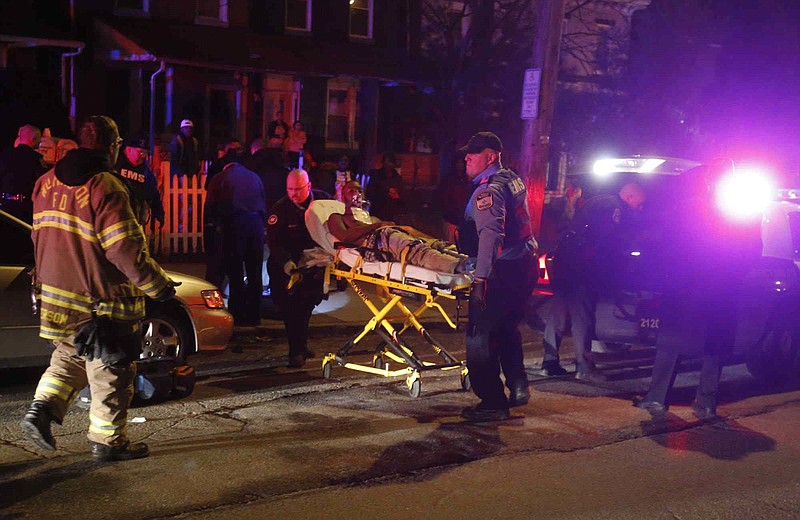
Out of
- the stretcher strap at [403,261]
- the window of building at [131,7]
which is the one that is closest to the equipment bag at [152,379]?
the stretcher strap at [403,261]

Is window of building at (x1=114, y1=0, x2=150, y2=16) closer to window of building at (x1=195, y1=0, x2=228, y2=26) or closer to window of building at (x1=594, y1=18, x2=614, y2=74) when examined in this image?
window of building at (x1=195, y1=0, x2=228, y2=26)

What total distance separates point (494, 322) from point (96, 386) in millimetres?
2804

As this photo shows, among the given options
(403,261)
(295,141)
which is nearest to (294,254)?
(403,261)

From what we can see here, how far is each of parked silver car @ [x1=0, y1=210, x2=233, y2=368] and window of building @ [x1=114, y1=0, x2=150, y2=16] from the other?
51.3ft

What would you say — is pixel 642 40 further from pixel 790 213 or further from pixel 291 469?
pixel 291 469

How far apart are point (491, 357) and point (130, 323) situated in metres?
2.65

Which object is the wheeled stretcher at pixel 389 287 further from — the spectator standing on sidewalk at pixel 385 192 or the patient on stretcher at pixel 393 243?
the spectator standing on sidewalk at pixel 385 192

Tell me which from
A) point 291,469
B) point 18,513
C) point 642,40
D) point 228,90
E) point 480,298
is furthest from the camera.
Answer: point 642,40

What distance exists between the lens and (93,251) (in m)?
5.15

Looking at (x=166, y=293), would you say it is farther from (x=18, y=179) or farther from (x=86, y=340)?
(x=18, y=179)

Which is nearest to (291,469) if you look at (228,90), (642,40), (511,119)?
(228,90)

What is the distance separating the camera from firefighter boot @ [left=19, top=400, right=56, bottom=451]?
5059mm

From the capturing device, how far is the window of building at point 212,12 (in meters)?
23.1

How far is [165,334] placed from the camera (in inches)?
300
